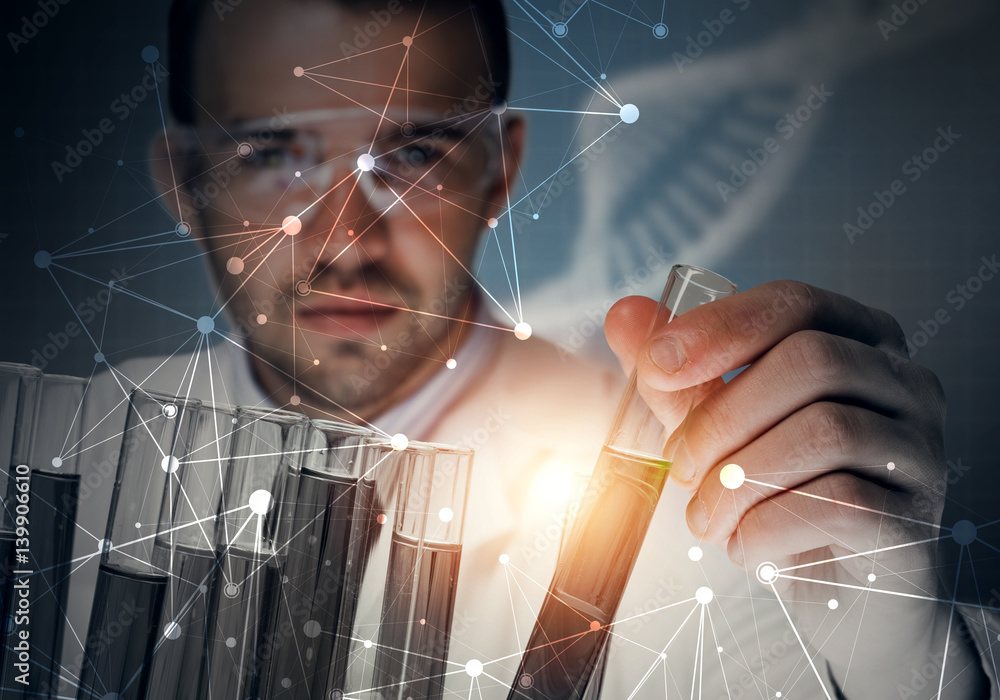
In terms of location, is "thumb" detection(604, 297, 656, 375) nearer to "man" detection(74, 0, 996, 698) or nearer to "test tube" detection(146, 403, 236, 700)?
"man" detection(74, 0, 996, 698)

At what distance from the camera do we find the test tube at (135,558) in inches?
21.2

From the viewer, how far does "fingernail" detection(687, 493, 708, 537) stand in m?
0.54

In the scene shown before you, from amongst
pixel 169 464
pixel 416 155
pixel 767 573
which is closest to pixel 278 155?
pixel 416 155

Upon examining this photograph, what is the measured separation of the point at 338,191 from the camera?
0.69 meters

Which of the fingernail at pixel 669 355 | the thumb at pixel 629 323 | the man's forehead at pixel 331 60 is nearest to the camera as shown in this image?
the fingernail at pixel 669 355

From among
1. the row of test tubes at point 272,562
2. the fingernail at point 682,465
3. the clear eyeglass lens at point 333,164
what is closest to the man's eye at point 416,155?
the clear eyeglass lens at point 333,164

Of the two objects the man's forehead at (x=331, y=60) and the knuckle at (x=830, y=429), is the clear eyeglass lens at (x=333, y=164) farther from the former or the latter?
the knuckle at (x=830, y=429)

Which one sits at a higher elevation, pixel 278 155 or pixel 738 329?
pixel 278 155

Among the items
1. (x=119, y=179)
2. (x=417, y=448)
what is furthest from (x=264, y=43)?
(x=417, y=448)

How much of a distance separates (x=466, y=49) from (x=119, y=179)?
1.48 ft

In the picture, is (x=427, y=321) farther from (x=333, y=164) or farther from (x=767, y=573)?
(x=767, y=573)

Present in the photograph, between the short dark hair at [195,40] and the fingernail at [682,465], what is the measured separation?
440mm

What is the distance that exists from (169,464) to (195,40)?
0.51 meters

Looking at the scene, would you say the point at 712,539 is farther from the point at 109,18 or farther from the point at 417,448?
the point at 109,18
